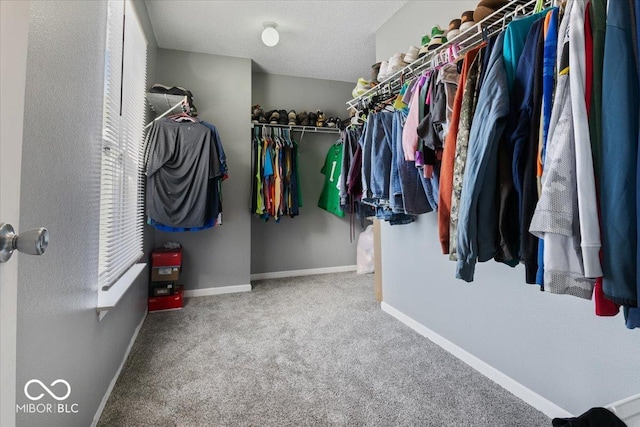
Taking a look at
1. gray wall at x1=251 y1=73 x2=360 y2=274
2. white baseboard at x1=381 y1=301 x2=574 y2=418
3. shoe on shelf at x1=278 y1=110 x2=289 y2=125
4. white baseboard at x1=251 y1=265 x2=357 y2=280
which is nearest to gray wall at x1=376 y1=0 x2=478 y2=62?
shoe on shelf at x1=278 y1=110 x2=289 y2=125

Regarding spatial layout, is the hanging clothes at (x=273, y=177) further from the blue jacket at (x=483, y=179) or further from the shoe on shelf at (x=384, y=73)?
the blue jacket at (x=483, y=179)

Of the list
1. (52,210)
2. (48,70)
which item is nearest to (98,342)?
(52,210)

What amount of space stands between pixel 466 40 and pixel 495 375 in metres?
1.71

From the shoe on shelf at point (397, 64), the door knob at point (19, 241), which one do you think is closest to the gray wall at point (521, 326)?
the shoe on shelf at point (397, 64)

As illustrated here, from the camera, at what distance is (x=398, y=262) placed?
2.38 metres

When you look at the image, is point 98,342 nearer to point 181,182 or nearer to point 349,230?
point 181,182

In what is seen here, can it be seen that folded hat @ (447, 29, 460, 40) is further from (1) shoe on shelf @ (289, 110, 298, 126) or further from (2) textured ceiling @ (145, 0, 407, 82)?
(1) shoe on shelf @ (289, 110, 298, 126)

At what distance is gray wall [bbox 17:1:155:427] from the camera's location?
0.80m

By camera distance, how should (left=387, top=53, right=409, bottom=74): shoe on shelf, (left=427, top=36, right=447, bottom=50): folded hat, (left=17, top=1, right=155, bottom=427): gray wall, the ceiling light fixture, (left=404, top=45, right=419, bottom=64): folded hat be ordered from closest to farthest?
(left=17, top=1, right=155, bottom=427): gray wall, (left=427, top=36, right=447, bottom=50): folded hat, (left=404, top=45, right=419, bottom=64): folded hat, (left=387, top=53, right=409, bottom=74): shoe on shelf, the ceiling light fixture

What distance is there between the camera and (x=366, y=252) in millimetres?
3801

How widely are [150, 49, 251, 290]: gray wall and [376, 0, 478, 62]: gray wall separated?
1.52 meters

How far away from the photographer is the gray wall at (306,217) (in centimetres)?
372

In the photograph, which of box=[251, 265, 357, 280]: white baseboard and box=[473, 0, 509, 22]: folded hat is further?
box=[251, 265, 357, 280]: white baseboard

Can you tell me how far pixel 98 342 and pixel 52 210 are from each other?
28.4 inches
